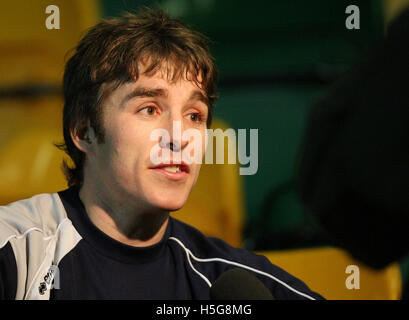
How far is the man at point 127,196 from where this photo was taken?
806 mm

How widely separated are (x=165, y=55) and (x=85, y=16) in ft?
3.70

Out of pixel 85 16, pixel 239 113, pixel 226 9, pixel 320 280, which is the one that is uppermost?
pixel 226 9

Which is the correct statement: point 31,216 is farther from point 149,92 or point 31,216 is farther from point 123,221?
point 149,92

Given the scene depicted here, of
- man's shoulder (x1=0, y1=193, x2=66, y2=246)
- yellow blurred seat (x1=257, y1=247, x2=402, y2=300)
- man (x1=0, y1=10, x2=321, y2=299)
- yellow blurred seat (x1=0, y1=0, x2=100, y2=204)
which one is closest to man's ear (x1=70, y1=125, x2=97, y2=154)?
man (x1=0, y1=10, x2=321, y2=299)

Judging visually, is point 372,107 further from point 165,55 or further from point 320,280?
point 320,280

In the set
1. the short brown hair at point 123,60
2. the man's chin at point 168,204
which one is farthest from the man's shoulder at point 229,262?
the short brown hair at point 123,60

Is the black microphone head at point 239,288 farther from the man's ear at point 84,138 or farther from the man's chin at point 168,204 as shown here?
the man's ear at point 84,138

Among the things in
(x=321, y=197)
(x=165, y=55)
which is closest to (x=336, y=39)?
(x=165, y=55)

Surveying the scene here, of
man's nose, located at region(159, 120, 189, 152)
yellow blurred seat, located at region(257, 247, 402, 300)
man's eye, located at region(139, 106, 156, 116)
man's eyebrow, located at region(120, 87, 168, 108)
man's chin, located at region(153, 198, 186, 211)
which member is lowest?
yellow blurred seat, located at region(257, 247, 402, 300)

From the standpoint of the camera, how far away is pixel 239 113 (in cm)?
231

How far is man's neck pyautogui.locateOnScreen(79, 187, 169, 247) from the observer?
877 mm

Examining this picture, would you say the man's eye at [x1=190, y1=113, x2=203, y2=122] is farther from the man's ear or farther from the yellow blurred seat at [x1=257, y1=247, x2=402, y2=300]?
the yellow blurred seat at [x1=257, y1=247, x2=402, y2=300]

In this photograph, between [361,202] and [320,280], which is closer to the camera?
[361,202]

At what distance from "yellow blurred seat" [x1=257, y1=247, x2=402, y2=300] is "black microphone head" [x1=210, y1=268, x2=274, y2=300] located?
0.51 m
